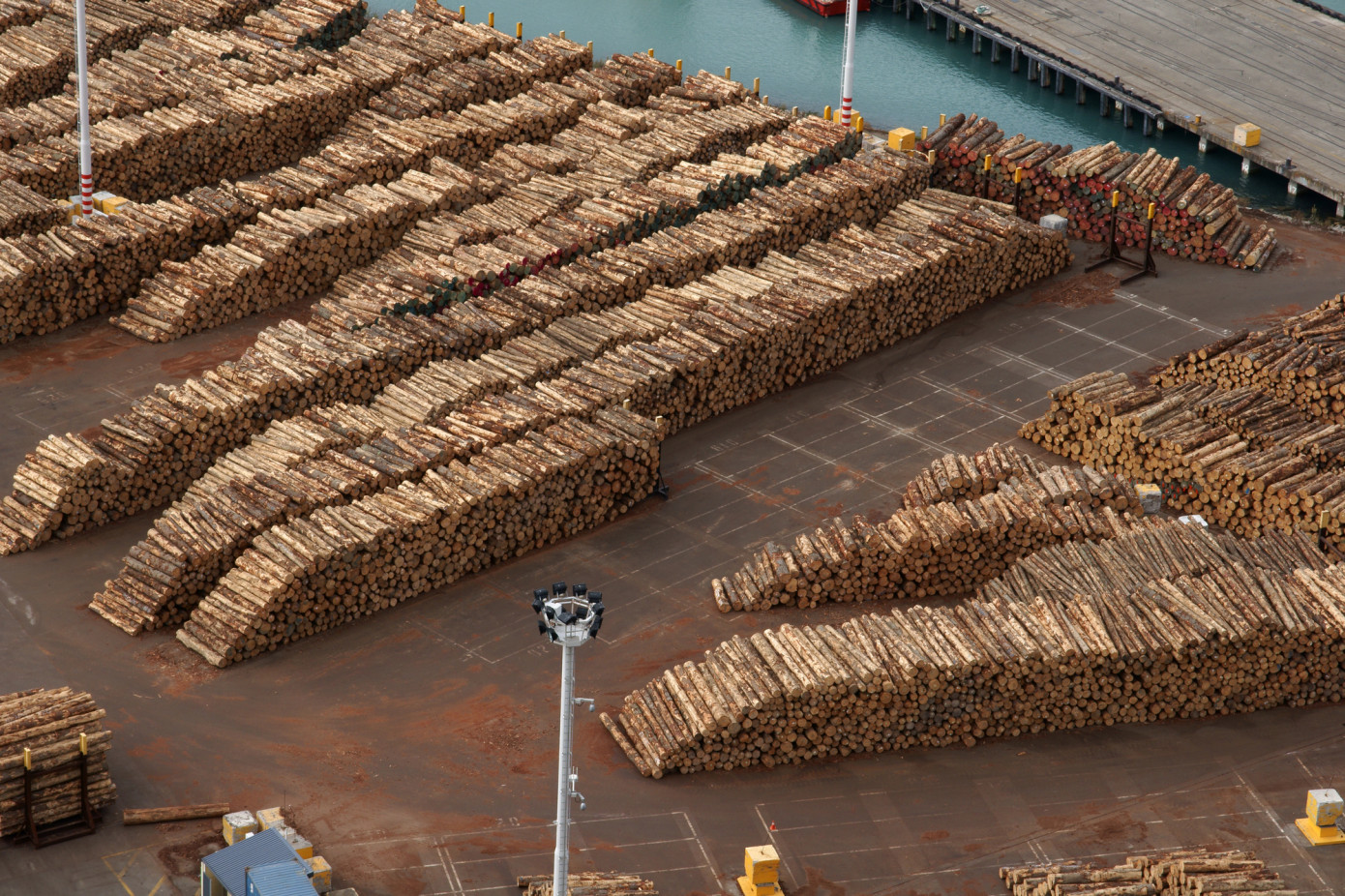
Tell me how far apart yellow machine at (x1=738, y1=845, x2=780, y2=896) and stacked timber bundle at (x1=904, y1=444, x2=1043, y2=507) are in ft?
34.1

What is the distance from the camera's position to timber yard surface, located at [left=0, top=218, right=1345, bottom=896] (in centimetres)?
2794

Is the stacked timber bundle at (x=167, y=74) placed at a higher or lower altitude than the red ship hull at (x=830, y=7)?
higher

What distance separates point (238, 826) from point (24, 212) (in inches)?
823

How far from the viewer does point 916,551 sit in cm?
3369

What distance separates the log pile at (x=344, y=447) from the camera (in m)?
32.5

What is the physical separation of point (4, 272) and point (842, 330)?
17456 mm

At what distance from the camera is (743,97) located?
51281 millimetres

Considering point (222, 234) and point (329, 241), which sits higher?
point (329, 241)

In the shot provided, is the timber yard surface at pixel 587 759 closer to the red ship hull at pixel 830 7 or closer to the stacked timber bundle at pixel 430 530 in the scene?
the stacked timber bundle at pixel 430 530

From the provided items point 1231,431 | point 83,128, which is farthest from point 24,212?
point 1231,431

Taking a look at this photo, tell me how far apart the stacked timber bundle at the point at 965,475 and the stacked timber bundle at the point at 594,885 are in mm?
11318

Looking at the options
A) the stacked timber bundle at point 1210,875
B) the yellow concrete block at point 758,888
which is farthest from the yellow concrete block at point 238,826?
the stacked timber bundle at point 1210,875

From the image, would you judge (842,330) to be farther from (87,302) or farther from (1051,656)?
(87,302)

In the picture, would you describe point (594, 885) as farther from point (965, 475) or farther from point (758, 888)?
point (965, 475)
